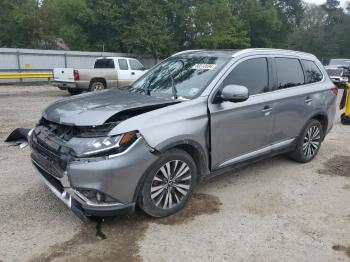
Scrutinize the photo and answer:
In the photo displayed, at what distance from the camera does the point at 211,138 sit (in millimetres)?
4152

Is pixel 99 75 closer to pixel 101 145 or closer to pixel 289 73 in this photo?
pixel 289 73

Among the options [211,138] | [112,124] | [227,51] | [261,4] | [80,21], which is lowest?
Result: [211,138]

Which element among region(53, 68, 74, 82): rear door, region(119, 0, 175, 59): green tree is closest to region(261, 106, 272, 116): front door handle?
region(53, 68, 74, 82): rear door

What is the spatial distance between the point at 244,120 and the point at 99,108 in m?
1.82

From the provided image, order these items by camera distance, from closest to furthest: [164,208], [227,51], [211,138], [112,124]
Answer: [112,124]
[164,208]
[211,138]
[227,51]

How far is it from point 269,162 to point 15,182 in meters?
3.87

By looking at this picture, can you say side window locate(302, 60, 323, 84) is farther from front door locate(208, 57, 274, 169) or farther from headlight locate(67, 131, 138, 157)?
headlight locate(67, 131, 138, 157)

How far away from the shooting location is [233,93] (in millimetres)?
4055

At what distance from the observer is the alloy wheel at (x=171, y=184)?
148 inches

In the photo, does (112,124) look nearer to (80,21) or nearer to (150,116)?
(150,116)

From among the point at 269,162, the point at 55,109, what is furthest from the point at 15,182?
the point at 269,162

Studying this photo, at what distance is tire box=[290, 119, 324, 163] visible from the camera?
5.66 meters

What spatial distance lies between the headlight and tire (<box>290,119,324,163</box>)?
3.23 meters

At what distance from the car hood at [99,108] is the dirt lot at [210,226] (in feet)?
3.59
